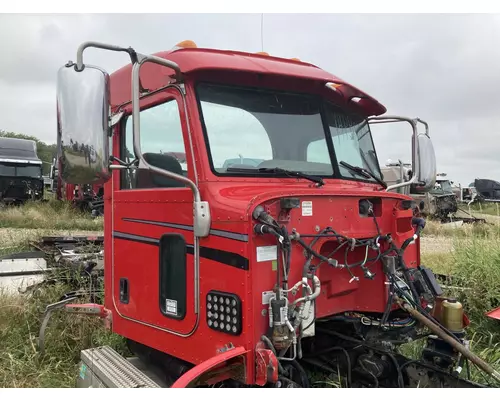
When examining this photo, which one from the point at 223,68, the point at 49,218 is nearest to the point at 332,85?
the point at 223,68

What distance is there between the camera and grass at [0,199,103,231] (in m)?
14.3

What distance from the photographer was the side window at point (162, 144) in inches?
122

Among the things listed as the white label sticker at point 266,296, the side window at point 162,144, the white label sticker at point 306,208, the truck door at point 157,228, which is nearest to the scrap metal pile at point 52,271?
the truck door at point 157,228

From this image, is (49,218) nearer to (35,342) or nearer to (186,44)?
(35,342)

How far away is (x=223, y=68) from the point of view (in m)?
2.93

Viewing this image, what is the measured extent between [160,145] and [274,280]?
1.27 metres

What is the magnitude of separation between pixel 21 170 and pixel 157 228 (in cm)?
1807

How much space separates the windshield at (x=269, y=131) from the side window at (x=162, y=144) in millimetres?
232

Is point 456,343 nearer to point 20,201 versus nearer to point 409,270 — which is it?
point 409,270

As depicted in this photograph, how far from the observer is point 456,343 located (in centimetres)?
288

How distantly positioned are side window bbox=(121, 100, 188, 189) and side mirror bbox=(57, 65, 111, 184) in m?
0.65

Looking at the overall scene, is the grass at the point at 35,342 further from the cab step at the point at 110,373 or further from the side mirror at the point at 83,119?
the side mirror at the point at 83,119

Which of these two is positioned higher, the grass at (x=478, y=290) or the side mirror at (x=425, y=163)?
the side mirror at (x=425, y=163)

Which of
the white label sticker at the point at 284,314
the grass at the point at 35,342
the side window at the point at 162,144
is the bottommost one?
the grass at the point at 35,342
